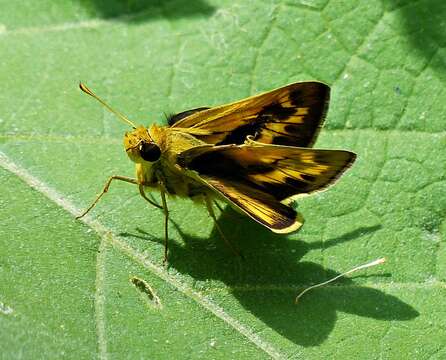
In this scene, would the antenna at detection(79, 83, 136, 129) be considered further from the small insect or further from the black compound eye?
the black compound eye

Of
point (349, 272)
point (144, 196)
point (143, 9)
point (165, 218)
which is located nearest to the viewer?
point (349, 272)

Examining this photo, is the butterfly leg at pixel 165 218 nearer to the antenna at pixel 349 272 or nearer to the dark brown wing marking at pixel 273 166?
the dark brown wing marking at pixel 273 166

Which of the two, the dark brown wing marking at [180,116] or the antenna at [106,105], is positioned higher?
the dark brown wing marking at [180,116]

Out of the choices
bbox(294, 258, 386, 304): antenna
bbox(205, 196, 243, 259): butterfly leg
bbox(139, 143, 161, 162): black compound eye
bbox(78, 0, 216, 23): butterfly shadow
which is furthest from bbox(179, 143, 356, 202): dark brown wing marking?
bbox(78, 0, 216, 23): butterfly shadow

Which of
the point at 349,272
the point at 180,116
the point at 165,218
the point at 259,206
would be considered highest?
the point at 180,116

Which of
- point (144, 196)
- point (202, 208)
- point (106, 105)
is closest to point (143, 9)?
point (106, 105)

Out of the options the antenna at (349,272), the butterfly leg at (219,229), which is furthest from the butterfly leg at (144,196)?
the antenna at (349,272)

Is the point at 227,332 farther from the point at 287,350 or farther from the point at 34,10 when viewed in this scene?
the point at 34,10

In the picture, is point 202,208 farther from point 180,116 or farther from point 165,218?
point 180,116
